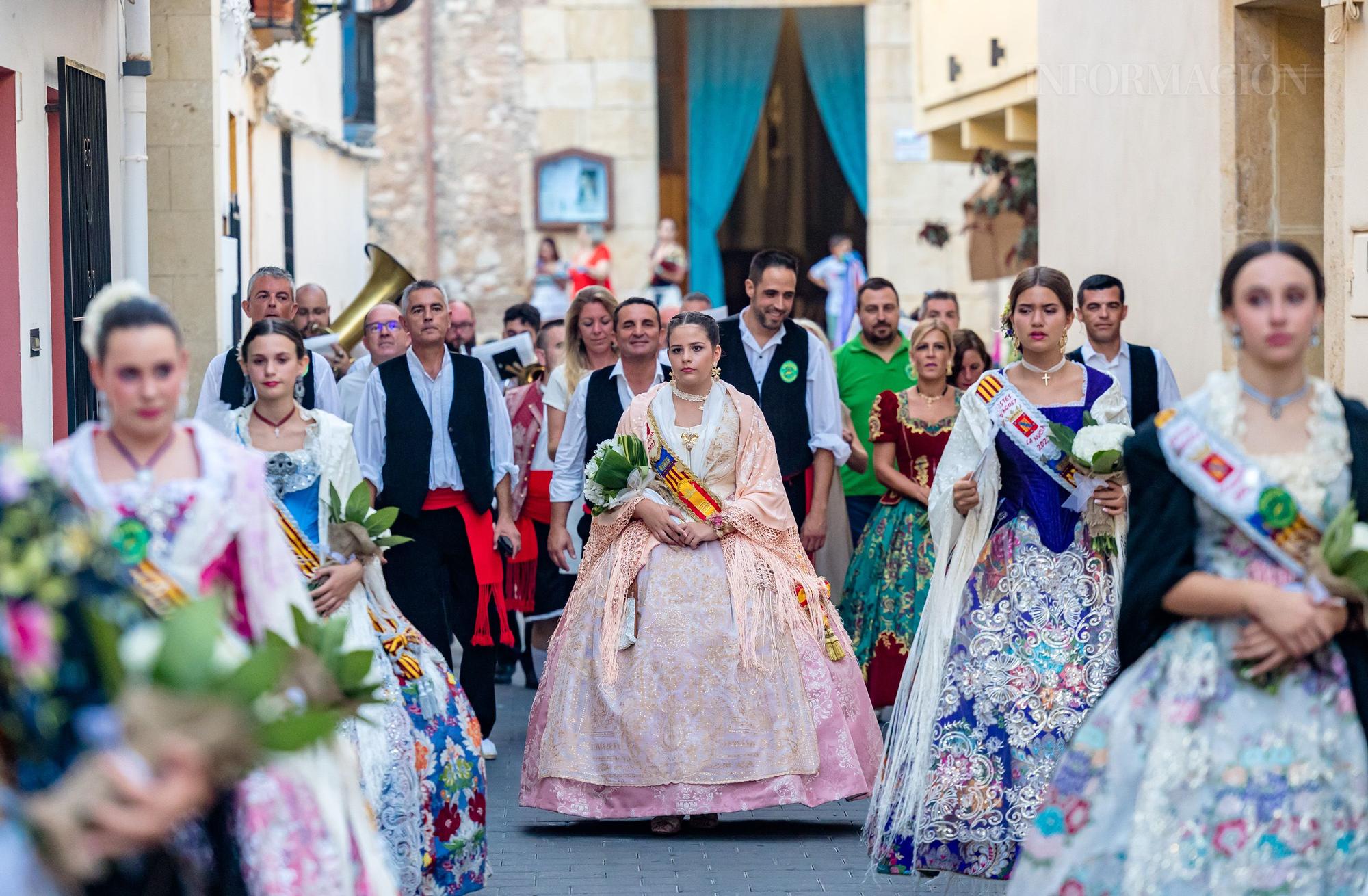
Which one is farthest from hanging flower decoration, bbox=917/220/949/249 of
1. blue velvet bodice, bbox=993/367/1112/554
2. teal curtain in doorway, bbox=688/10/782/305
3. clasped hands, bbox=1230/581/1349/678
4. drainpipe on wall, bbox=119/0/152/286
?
clasped hands, bbox=1230/581/1349/678

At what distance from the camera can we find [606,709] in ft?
24.7

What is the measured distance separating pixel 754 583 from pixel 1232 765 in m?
3.37

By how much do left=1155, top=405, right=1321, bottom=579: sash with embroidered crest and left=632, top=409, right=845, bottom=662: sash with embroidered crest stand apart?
11.1 feet

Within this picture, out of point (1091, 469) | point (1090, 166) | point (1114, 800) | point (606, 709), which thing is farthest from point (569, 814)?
point (1090, 166)

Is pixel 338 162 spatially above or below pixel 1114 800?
above

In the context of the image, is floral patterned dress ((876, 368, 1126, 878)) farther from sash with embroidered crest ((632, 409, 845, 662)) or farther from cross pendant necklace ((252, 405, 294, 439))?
cross pendant necklace ((252, 405, 294, 439))

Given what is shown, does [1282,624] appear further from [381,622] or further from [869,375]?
[869,375]

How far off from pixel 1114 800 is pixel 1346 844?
0.48 meters

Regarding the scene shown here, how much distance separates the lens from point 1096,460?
6527 mm

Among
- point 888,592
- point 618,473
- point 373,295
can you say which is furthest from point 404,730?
point 373,295

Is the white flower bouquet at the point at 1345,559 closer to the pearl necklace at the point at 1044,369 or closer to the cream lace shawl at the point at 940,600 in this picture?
the cream lace shawl at the point at 940,600

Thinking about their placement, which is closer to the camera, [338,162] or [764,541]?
[764,541]

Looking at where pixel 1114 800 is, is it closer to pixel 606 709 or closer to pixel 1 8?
pixel 606 709

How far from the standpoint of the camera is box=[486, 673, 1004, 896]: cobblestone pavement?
6848mm
